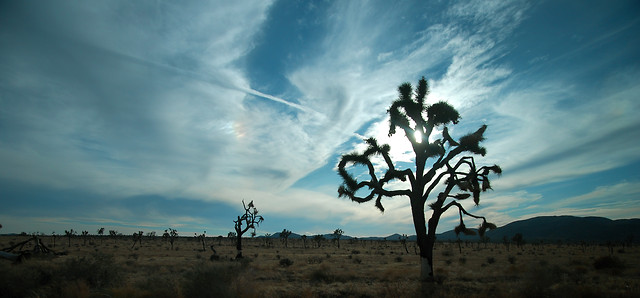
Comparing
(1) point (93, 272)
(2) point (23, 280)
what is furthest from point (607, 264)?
(2) point (23, 280)

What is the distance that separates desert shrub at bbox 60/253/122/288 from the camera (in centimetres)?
1152

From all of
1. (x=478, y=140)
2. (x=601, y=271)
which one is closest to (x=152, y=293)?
(x=478, y=140)

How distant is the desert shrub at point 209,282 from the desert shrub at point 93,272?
4.31 meters

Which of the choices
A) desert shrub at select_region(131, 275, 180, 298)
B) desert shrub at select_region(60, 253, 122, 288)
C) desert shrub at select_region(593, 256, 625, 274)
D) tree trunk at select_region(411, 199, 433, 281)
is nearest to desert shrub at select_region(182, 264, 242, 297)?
desert shrub at select_region(131, 275, 180, 298)

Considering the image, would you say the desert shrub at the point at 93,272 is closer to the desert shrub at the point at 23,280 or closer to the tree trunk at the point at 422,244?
the desert shrub at the point at 23,280

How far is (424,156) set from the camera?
1429 cm

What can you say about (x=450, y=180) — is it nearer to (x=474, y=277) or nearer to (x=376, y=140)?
(x=376, y=140)

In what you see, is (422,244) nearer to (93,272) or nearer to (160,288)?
(160,288)

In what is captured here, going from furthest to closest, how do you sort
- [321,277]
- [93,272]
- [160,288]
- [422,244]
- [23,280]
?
[321,277] < [422,244] < [93,272] < [23,280] < [160,288]

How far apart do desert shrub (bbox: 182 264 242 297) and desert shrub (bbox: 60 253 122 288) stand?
14.1 feet

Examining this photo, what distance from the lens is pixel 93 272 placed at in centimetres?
1188

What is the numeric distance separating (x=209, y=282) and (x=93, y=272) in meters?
5.80

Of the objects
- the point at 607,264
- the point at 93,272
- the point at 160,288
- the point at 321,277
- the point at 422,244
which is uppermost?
the point at 422,244

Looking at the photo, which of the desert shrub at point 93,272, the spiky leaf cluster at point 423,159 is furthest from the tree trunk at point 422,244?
the desert shrub at point 93,272
